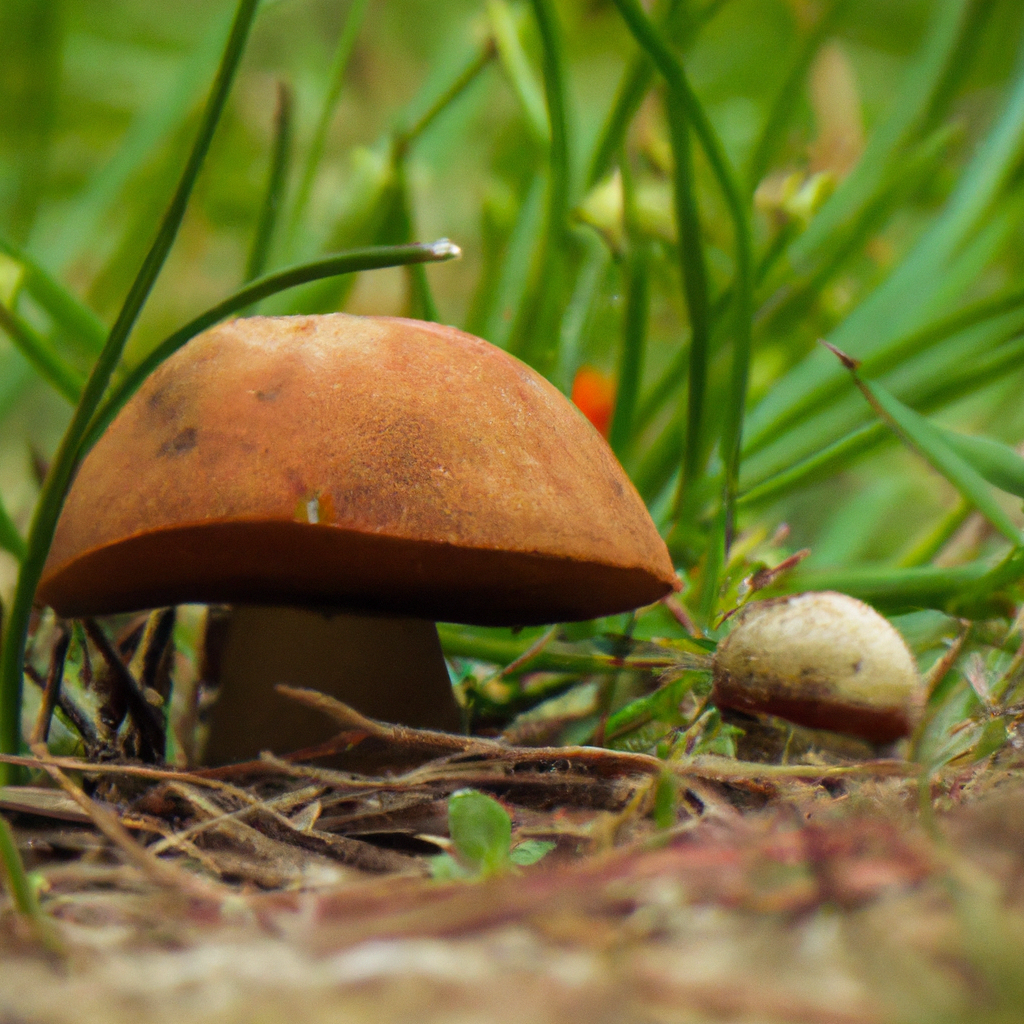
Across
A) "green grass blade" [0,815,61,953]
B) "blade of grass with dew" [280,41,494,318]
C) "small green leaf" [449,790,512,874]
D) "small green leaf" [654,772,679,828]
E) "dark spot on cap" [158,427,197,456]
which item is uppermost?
"blade of grass with dew" [280,41,494,318]

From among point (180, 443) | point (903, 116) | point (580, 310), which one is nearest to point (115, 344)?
point (180, 443)

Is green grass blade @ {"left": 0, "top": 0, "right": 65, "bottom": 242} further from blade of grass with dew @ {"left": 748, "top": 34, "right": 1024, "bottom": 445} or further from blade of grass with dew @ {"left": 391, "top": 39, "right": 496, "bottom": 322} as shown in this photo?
blade of grass with dew @ {"left": 748, "top": 34, "right": 1024, "bottom": 445}

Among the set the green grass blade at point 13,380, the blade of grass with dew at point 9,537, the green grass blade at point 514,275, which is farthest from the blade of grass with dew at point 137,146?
the blade of grass with dew at point 9,537

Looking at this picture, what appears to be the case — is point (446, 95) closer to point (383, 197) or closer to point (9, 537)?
point (383, 197)

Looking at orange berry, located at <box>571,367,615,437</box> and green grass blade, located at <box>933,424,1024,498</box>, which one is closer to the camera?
green grass blade, located at <box>933,424,1024,498</box>

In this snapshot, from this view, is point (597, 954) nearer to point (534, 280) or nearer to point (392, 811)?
point (392, 811)

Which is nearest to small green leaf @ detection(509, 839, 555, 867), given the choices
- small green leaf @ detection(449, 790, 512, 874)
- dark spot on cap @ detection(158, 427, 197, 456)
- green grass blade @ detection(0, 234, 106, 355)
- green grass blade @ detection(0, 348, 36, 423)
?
small green leaf @ detection(449, 790, 512, 874)

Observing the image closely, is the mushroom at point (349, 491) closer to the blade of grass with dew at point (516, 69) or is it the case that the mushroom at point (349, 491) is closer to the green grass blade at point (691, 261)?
the green grass blade at point (691, 261)
